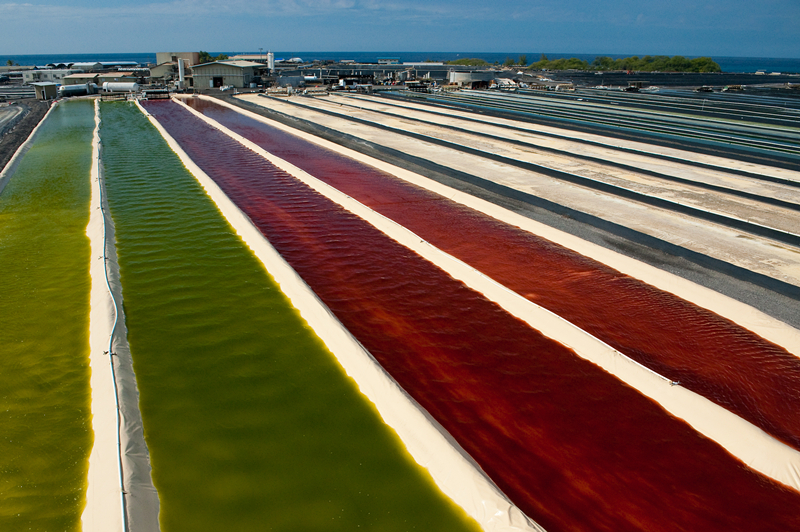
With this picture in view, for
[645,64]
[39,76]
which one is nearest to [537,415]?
[39,76]

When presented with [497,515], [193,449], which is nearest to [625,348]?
[497,515]

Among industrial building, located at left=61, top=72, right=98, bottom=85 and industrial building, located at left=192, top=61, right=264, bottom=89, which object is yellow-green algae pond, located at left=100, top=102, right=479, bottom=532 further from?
industrial building, located at left=61, top=72, right=98, bottom=85

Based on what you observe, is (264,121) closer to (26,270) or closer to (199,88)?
(26,270)

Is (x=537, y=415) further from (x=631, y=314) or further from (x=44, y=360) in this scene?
(x=44, y=360)

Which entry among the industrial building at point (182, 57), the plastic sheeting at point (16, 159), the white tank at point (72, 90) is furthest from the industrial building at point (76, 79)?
the plastic sheeting at point (16, 159)

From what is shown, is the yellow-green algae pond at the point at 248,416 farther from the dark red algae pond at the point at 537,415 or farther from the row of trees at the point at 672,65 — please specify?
the row of trees at the point at 672,65
